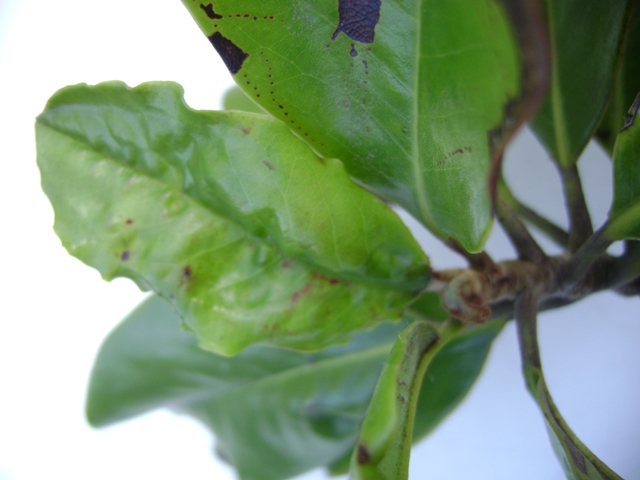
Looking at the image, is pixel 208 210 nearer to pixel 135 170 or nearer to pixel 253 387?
pixel 135 170

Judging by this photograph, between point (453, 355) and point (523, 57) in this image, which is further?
point (453, 355)

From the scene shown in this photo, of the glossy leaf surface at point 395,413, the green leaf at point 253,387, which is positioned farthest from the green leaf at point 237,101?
the glossy leaf surface at point 395,413

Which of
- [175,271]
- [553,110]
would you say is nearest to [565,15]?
[553,110]

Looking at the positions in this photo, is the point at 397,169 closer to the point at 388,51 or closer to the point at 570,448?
the point at 388,51

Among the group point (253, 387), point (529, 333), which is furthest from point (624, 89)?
point (253, 387)

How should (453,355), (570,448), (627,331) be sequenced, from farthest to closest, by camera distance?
(627,331) < (453,355) < (570,448)

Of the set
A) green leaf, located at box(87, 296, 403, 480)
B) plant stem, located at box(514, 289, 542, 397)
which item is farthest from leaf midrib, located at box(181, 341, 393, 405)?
plant stem, located at box(514, 289, 542, 397)

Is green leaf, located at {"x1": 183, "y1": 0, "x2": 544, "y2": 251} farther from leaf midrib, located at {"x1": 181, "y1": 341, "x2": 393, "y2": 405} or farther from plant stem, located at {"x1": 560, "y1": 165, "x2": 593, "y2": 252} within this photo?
leaf midrib, located at {"x1": 181, "y1": 341, "x2": 393, "y2": 405}
